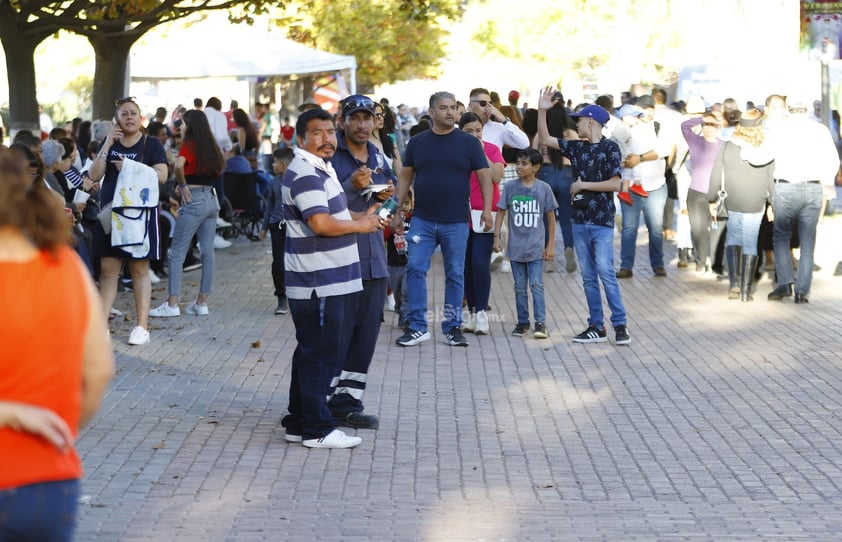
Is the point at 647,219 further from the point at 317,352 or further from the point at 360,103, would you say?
the point at 317,352

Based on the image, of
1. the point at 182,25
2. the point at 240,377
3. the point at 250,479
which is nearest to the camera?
the point at 250,479

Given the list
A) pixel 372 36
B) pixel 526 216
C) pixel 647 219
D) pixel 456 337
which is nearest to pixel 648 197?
pixel 647 219

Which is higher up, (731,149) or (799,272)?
(731,149)

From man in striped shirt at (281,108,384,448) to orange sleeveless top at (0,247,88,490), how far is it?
12.9 feet

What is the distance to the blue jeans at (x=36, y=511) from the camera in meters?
3.38

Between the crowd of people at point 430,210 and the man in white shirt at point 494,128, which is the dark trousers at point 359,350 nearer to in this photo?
the crowd of people at point 430,210

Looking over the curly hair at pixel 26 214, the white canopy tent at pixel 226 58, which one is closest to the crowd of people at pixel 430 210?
the curly hair at pixel 26 214

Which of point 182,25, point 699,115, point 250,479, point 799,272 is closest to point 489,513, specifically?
point 250,479

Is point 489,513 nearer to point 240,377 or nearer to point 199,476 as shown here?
point 199,476

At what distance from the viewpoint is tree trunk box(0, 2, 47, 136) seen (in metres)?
17.1

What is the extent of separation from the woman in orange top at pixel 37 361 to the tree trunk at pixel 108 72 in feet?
51.4

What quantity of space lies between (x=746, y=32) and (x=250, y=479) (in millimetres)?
40698

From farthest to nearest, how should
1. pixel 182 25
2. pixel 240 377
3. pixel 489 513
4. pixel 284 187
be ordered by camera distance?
1. pixel 182 25
2. pixel 240 377
3. pixel 284 187
4. pixel 489 513

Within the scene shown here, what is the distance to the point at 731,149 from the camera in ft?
45.3
